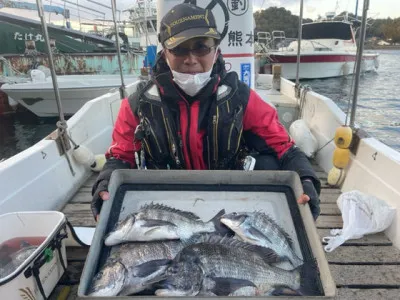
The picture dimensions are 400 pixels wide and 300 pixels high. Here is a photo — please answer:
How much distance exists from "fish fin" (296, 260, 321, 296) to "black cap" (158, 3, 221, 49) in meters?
1.50

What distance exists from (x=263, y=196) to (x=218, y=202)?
281mm

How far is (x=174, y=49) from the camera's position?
2182 millimetres

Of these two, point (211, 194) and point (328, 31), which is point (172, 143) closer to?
point (211, 194)

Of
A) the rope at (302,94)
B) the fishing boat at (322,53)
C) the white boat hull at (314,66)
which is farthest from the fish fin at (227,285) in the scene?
the white boat hull at (314,66)

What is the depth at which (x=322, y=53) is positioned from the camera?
2159 centimetres

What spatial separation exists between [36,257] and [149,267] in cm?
81

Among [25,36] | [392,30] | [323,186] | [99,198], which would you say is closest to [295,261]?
[99,198]

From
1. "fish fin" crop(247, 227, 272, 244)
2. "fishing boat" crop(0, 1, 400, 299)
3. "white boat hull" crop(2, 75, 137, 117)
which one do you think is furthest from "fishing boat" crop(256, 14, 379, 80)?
"fish fin" crop(247, 227, 272, 244)

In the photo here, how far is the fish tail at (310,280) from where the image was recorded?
1.36m

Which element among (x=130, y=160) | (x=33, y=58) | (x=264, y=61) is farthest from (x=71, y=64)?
(x=130, y=160)

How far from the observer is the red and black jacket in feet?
7.71

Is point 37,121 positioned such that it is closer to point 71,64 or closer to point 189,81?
point 71,64

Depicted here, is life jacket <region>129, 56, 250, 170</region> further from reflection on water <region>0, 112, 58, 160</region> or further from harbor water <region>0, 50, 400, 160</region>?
reflection on water <region>0, 112, 58, 160</region>

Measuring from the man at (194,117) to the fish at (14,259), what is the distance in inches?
25.5
